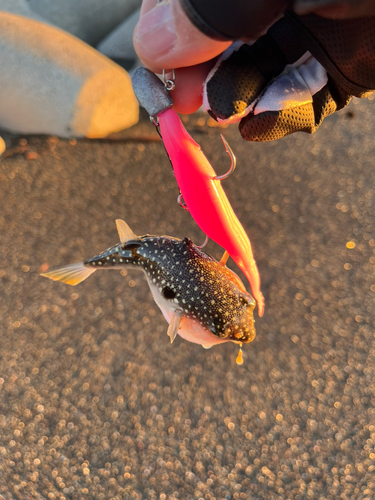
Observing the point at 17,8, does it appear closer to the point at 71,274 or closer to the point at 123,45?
the point at 123,45

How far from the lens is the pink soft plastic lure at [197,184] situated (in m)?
0.61

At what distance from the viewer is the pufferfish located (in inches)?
23.8

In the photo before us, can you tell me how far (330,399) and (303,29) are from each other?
51.5 inches

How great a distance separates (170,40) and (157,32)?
2 cm

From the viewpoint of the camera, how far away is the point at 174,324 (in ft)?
2.00

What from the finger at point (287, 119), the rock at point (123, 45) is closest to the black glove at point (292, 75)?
the finger at point (287, 119)

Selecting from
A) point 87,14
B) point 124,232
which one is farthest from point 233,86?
point 87,14

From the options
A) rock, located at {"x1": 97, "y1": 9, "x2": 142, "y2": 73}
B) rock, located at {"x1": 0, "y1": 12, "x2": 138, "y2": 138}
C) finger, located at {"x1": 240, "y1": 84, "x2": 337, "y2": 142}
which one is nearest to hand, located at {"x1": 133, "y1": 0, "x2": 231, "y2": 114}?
finger, located at {"x1": 240, "y1": 84, "x2": 337, "y2": 142}

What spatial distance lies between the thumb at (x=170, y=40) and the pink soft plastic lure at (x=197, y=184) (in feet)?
0.27

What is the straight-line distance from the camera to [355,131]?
7.18 feet

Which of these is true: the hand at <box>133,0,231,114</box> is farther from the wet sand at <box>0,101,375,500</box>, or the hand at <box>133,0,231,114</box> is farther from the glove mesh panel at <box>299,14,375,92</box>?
the wet sand at <box>0,101,375,500</box>

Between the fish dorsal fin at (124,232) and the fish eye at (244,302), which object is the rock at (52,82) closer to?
the fish dorsal fin at (124,232)

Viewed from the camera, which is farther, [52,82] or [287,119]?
[52,82]

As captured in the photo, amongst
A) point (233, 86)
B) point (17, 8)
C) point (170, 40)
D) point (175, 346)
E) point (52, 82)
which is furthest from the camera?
point (17, 8)
